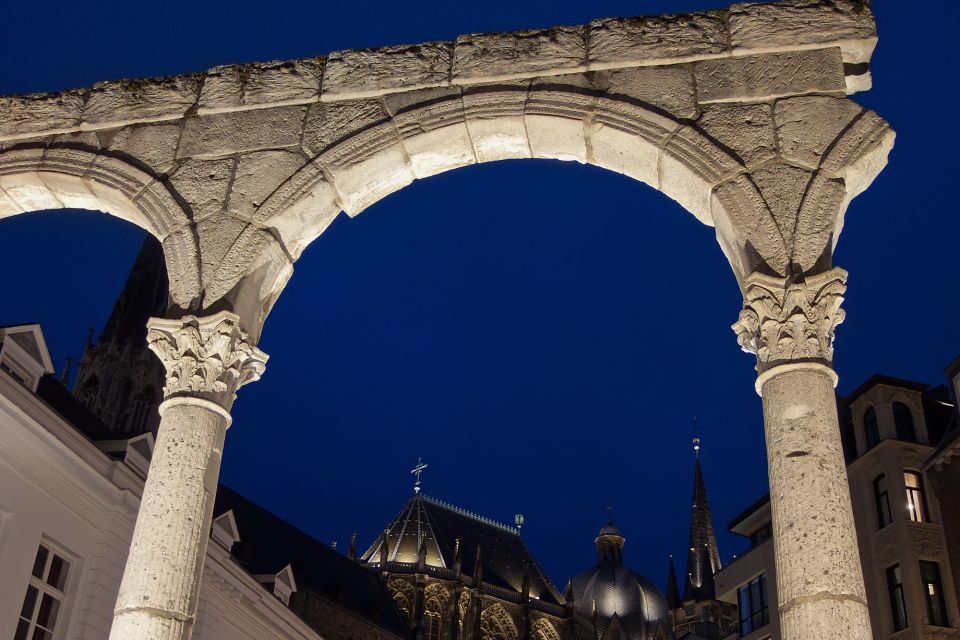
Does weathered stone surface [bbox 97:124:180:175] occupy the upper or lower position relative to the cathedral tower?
lower

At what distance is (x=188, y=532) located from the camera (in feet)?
23.1

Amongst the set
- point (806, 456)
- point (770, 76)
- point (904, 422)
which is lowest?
point (806, 456)

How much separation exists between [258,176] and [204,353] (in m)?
1.59

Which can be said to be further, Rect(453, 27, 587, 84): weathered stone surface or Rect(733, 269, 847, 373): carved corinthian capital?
Rect(453, 27, 587, 84): weathered stone surface

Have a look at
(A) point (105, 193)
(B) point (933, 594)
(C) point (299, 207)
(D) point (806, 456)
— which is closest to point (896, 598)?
(B) point (933, 594)

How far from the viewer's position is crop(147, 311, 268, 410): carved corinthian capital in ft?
25.1

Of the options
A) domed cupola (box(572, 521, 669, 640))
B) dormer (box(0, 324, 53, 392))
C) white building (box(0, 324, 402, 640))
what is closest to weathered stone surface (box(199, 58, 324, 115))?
white building (box(0, 324, 402, 640))

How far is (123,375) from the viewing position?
130ft

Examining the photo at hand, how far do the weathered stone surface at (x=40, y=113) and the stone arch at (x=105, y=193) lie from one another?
0.72 feet

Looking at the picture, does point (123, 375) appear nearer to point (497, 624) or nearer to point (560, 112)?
point (497, 624)

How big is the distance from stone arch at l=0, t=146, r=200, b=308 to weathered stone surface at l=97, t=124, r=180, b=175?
5.0 inches

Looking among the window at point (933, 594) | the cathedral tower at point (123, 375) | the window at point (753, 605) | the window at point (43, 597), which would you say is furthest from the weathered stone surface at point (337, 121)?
the cathedral tower at point (123, 375)

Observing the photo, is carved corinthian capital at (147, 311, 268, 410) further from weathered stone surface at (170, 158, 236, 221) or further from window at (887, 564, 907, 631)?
window at (887, 564, 907, 631)

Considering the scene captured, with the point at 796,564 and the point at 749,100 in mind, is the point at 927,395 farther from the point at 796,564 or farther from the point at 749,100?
the point at 796,564
